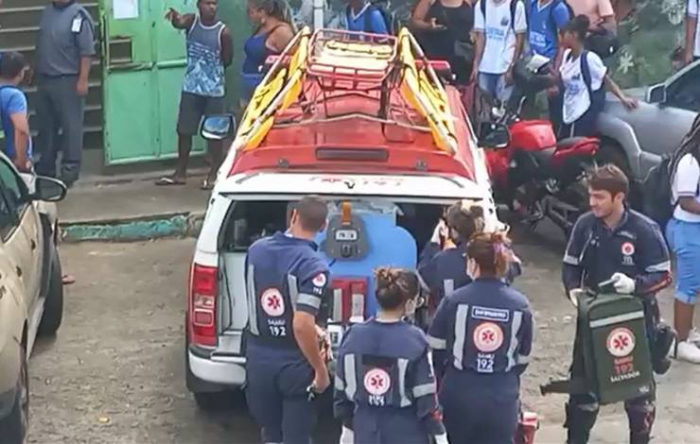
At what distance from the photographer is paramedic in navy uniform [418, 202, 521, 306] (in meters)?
6.82

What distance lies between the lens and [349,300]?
7.37m

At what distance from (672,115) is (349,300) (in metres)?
4.96

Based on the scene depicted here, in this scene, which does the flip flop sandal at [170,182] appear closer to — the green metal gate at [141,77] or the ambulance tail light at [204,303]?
the green metal gate at [141,77]

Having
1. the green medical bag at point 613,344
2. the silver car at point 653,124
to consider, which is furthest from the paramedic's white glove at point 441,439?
the silver car at point 653,124

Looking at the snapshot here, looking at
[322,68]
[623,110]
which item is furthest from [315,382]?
[623,110]

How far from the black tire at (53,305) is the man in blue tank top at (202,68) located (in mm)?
3441

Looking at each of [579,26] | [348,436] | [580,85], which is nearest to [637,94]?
→ [580,85]

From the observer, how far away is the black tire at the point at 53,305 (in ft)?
31.3

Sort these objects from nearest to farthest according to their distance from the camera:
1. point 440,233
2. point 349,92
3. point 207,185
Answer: point 440,233
point 349,92
point 207,185

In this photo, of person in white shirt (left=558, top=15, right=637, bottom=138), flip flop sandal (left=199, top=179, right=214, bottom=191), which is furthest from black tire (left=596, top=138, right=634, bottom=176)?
flip flop sandal (left=199, top=179, right=214, bottom=191)

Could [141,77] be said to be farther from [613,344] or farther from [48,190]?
[613,344]

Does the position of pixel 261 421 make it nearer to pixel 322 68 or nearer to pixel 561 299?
pixel 322 68

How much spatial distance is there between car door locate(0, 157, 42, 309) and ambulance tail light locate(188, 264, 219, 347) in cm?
116

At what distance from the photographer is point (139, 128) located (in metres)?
13.3
